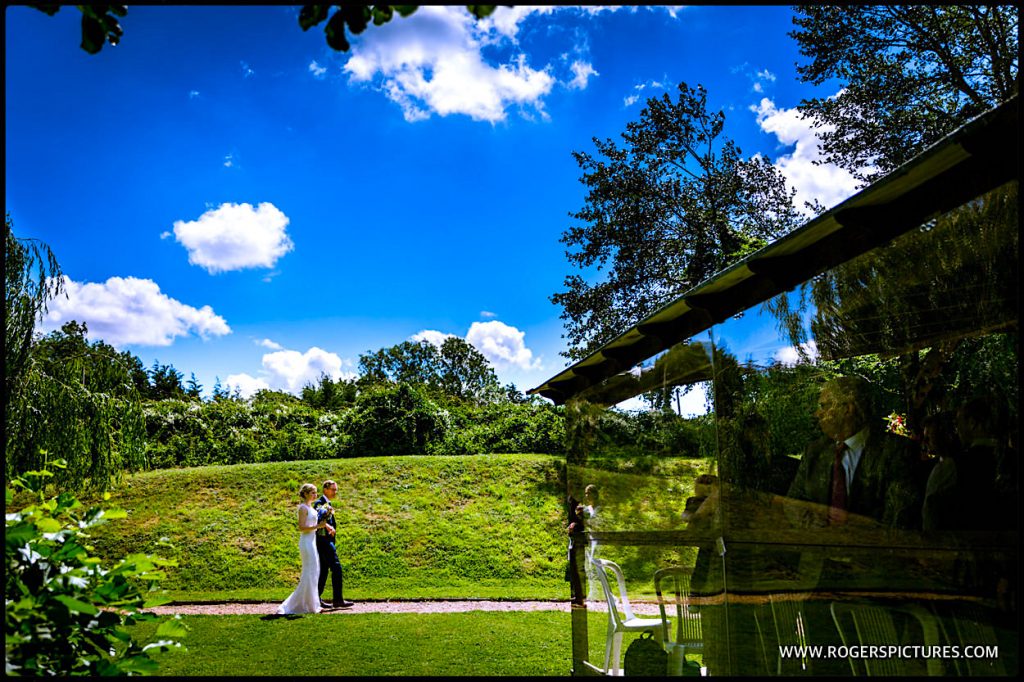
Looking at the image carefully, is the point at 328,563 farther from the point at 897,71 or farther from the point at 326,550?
the point at 897,71

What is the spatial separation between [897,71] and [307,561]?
15.1m

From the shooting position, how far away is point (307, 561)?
38.0ft

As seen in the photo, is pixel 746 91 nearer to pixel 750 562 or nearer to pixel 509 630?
pixel 509 630

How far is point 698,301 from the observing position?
4227 millimetres

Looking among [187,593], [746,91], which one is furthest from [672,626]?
[746,91]

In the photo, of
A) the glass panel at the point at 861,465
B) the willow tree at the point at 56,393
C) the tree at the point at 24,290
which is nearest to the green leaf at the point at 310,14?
the glass panel at the point at 861,465

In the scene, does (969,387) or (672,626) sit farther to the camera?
(672,626)

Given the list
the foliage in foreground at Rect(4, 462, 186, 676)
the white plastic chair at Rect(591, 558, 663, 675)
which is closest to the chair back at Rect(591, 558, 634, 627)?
the white plastic chair at Rect(591, 558, 663, 675)

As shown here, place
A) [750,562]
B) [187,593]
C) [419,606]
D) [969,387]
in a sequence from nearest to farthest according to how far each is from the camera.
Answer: [969,387]
[750,562]
[419,606]
[187,593]

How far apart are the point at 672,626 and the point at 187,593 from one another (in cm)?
Answer: 1229

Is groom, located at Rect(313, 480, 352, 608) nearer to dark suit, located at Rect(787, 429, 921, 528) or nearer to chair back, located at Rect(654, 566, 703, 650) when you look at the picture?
chair back, located at Rect(654, 566, 703, 650)

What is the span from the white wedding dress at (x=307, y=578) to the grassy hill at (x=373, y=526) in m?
2.10

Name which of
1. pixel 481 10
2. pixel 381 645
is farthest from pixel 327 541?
pixel 481 10

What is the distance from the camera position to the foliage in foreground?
2.51m
